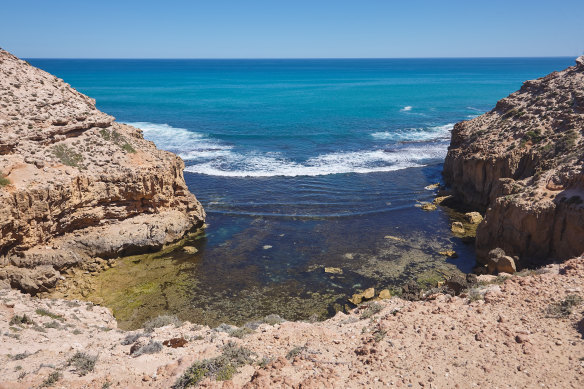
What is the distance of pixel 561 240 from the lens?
18.1m

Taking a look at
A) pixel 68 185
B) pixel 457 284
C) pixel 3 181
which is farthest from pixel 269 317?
pixel 3 181

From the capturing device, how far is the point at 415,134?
182 feet

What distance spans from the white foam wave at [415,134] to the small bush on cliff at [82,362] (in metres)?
46.3

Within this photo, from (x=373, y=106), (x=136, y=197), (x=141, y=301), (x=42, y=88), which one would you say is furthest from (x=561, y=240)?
(x=373, y=106)

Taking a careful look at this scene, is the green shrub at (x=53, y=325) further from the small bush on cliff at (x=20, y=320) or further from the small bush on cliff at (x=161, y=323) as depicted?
the small bush on cliff at (x=161, y=323)

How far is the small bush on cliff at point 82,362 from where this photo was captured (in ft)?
33.3

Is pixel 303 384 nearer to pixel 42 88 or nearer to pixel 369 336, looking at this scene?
pixel 369 336

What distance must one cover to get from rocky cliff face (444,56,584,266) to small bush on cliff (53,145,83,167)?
2058 cm

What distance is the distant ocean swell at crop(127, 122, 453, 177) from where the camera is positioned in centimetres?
3925

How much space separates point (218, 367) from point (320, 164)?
32.6 metres

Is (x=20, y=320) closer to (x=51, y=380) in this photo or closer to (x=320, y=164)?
(x=51, y=380)

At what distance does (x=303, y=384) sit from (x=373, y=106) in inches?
2899

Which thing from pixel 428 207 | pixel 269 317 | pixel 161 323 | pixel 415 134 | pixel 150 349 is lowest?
pixel 428 207

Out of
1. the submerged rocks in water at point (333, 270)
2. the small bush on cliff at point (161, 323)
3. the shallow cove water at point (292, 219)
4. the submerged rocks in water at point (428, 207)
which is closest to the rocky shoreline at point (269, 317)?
the small bush on cliff at point (161, 323)
